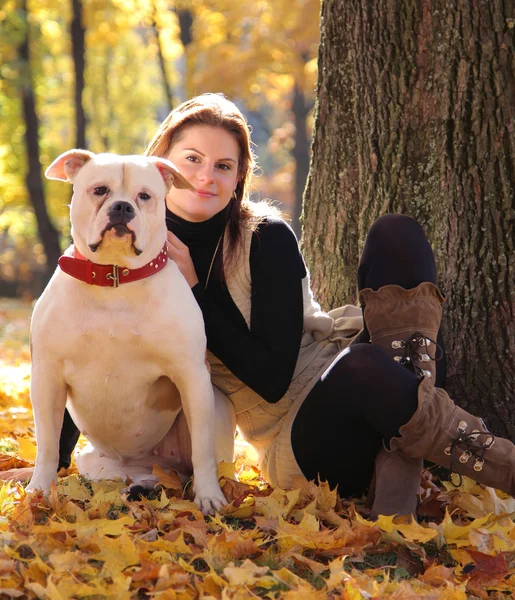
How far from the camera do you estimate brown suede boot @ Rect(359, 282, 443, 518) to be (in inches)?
109

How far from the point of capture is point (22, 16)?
11.7 meters

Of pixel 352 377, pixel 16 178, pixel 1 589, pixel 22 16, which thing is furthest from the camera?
pixel 16 178

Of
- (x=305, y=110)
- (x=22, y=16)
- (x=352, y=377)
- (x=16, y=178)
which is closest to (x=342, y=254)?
(x=352, y=377)

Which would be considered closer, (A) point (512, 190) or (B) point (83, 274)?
(B) point (83, 274)

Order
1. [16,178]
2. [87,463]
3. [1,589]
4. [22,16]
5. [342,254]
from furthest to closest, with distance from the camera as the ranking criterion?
[16,178] < [22,16] < [342,254] < [87,463] < [1,589]

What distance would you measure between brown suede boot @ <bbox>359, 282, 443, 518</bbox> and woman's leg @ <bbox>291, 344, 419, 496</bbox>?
0.34 feet

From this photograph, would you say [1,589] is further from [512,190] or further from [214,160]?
[512,190]

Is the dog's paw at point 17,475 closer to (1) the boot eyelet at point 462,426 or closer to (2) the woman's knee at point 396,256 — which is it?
(2) the woman's knee at point 396,256

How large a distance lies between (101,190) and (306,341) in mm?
1130

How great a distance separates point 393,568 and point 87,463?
4.47 feet

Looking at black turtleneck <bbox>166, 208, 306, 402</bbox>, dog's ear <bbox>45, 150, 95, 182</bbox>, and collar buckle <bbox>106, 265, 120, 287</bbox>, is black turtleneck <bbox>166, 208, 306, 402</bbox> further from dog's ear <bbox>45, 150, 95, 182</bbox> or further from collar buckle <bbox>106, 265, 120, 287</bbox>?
dog's ear <bbox>45, 150, 95, 182</bbox>

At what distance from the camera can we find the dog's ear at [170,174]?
2.91m

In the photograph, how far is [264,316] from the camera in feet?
10.3

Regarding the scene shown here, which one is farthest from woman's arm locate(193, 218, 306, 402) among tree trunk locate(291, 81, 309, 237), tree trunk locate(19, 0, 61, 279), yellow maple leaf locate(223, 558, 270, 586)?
tree trunk locate(291, 81, 309, 237)
